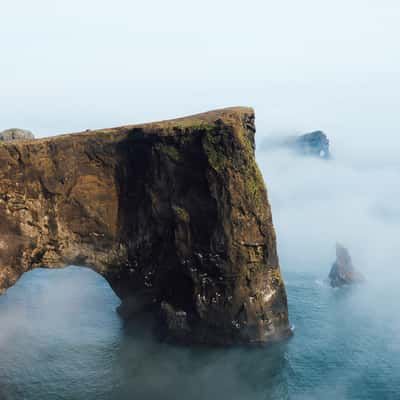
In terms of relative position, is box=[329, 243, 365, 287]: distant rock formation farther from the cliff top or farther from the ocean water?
the cliff top

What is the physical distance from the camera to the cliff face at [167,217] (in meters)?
56.5

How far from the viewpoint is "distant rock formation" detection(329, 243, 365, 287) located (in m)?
88.7

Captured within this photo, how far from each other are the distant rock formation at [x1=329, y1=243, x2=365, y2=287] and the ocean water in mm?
11609

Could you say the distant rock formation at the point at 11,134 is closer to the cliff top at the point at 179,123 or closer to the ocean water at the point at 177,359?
the cliff top at the point at 179,123

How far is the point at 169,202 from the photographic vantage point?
5909 cm

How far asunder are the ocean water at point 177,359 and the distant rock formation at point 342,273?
38.1 ft

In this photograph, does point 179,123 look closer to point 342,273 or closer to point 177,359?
point 177,359

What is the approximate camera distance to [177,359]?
2248 inches

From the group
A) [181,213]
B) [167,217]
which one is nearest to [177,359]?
[167,217]

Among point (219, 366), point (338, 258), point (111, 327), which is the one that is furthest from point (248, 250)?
point (338, 258)

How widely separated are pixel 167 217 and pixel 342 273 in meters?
44.4

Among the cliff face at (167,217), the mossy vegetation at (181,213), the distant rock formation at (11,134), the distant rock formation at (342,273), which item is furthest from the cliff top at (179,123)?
the distant rock formation at (342,273)

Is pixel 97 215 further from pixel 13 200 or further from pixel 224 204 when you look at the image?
pixel 224 204

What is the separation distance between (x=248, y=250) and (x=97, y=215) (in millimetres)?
19558
